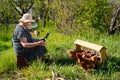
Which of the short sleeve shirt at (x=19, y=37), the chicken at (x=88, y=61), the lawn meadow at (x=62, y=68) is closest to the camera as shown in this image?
the lawn meadow at (x=62, y=68)

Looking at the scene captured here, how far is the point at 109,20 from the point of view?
11.5 m

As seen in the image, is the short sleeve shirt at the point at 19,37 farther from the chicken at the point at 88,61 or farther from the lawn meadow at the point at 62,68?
the chicken at the point at 88,61

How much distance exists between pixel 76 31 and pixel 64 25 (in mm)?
578

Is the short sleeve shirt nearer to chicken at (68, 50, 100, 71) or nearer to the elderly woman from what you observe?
the elderly woman

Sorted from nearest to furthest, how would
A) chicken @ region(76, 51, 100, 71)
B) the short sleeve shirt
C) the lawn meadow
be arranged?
the lawn meadow → chicken @ region(76, 51, 100, 71) → the short sleeve shirt

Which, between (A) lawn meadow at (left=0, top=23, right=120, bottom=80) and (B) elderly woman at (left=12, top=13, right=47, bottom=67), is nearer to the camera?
(A) lawn meadow at (left=0, top=23, right=120, bottom=80)

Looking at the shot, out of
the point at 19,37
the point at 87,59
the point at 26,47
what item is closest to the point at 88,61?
the point at 87,59

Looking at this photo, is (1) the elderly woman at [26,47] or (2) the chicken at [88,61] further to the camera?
(1) the elderly woman at [26,47]

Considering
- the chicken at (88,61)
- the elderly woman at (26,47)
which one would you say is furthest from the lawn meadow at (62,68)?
the elderly woman at (26,47)

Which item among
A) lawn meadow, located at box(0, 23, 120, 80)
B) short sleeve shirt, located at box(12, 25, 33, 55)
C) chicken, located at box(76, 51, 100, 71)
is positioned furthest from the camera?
short sleeve shirt, located at box(12, 25, 33, 55)

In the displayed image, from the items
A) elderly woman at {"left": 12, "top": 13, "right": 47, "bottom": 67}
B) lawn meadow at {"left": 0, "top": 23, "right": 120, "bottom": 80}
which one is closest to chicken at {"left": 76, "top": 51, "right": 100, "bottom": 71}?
lawn meadow at {"left": 0, "top": 23, "right": 120, "bottom": 80}

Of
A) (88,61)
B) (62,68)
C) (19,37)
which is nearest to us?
(88,61)

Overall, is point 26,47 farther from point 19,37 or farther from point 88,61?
point 88,61

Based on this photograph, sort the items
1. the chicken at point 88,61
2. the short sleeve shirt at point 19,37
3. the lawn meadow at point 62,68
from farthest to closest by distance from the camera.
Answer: the short sleeve shirt at point 19,37 → the chicken at point 88,61 → the lawn meadow at point 62,68
